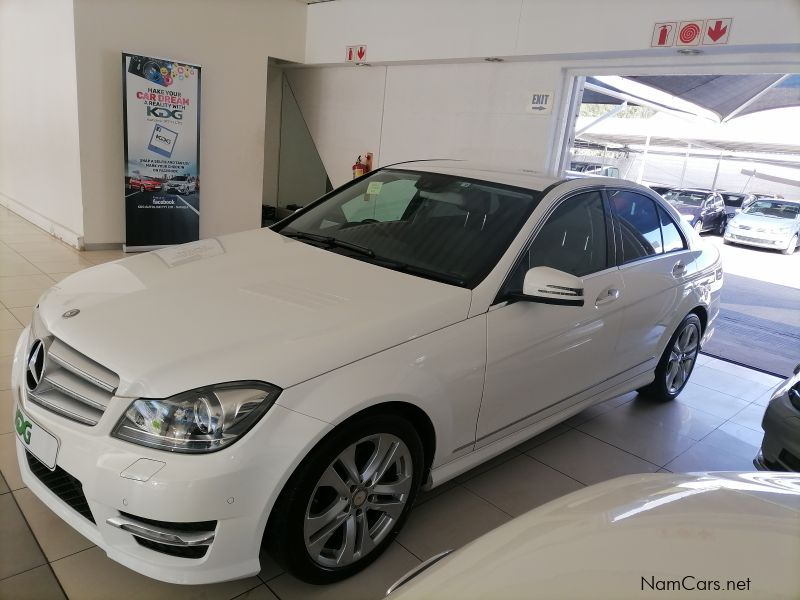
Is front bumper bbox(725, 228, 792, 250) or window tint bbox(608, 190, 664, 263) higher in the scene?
window tint bbox(608, 190, 664, 263)

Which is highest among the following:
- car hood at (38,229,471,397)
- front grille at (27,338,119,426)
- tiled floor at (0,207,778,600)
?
car hood at (38,229,471,397)

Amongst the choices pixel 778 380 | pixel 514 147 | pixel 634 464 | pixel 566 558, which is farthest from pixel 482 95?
pixel 566 558

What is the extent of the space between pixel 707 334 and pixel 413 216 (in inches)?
89.2

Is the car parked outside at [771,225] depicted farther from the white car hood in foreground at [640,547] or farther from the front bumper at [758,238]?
the white car hood in foreground at [640,547]

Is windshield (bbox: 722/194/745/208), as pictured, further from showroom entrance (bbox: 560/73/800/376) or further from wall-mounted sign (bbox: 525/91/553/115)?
wall-mounted sign (bbox: 525/91/553/115)

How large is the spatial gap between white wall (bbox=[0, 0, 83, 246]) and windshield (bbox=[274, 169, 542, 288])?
4.37 m

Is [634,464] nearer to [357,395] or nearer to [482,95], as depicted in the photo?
[357,395]

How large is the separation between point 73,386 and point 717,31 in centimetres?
445

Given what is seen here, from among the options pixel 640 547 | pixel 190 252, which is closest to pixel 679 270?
pixel 640 547

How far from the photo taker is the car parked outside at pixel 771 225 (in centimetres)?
492

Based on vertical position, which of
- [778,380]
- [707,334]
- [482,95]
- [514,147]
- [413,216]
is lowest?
[778,380]

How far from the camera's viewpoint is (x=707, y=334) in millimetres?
3707

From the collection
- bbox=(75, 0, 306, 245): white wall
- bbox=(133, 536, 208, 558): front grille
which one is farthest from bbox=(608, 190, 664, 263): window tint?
bbox=(75, 0, 306, 245): white wall

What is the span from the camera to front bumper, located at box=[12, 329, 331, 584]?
4.82 ft
